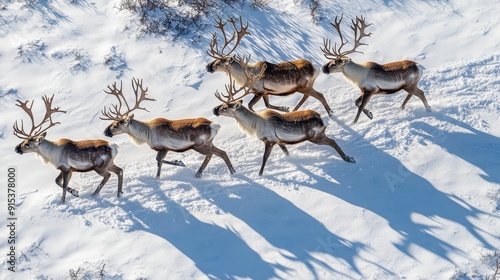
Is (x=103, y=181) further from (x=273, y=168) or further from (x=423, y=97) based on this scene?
(x=423, y=97)

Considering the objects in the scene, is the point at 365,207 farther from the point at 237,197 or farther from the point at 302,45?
the point at 302,45

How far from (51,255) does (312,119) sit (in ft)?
16.1

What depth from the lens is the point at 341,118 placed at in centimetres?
1252

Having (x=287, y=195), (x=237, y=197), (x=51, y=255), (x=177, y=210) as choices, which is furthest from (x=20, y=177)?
(x=287, y=195)

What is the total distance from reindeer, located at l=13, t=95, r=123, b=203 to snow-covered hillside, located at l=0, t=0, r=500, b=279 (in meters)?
0.34

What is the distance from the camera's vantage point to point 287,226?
34.4 ft

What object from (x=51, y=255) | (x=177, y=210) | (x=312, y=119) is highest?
(x=312, y=119)

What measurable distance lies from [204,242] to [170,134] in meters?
2.08

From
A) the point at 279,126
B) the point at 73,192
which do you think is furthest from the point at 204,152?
the point at 73,192

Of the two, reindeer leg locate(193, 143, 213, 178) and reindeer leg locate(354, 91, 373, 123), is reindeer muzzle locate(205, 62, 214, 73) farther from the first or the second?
reindeer leg locate(354, 91, 373, 123)

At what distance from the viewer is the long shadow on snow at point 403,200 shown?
10102 millimetres

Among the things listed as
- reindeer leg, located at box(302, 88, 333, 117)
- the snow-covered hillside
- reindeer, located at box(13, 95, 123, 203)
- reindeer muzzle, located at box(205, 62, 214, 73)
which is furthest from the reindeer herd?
reindeer muzzle, located at box(205, 62, 214, 73)

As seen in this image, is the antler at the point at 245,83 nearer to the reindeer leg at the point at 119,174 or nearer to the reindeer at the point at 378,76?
the reindeer at the point at 378,76

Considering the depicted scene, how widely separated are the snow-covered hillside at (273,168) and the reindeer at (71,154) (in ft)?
1.11
